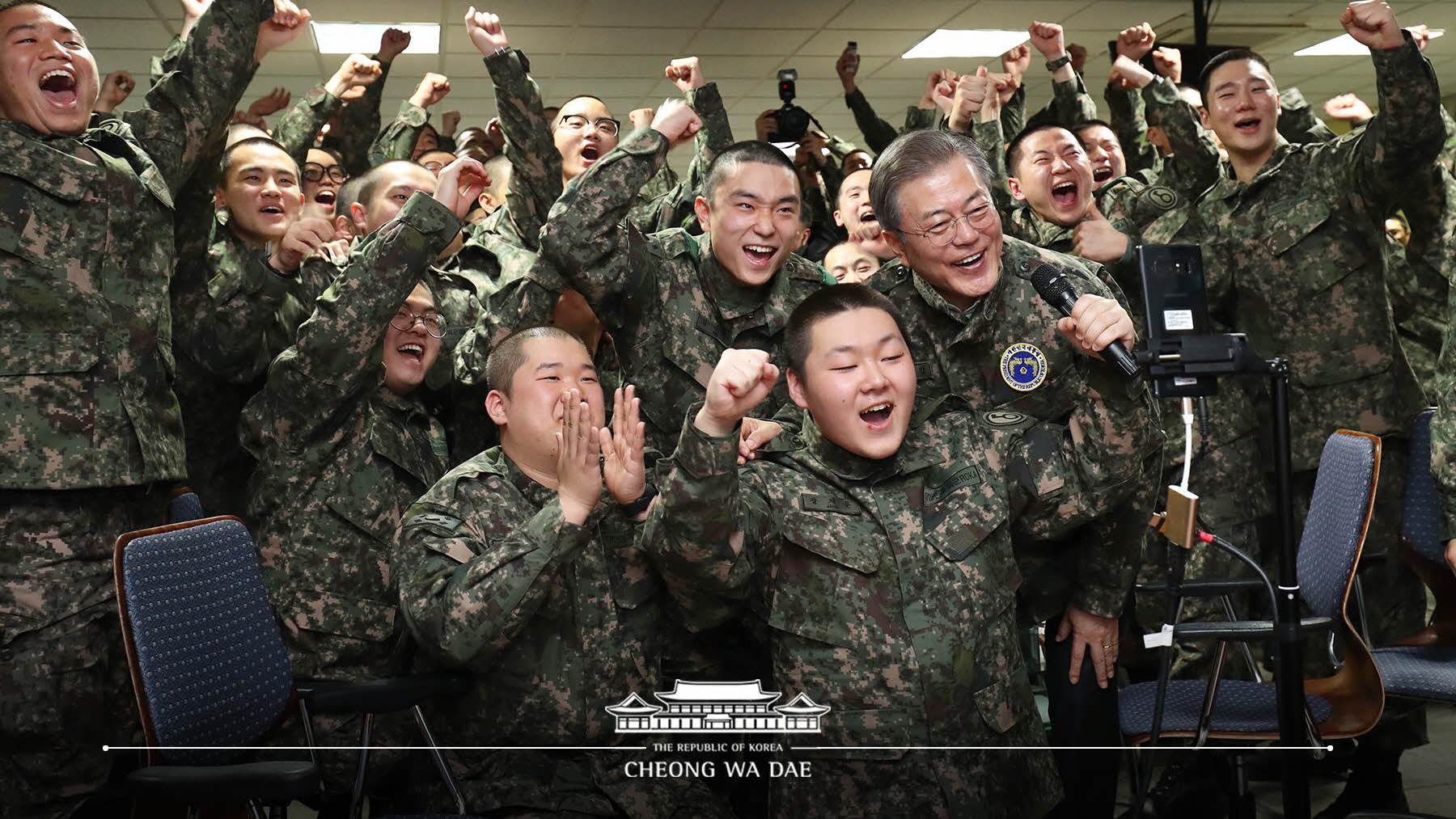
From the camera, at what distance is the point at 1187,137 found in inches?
163

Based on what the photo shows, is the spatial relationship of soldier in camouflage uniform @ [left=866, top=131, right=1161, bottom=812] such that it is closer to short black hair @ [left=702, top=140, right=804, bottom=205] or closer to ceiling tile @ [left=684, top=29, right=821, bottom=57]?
short black hair @ [left=702, top=140, right=804, bottom=205]

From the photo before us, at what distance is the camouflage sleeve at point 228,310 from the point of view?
2.97 metres

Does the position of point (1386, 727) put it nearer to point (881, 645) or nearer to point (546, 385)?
point (881, 645)

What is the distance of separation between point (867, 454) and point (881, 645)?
1.08ft

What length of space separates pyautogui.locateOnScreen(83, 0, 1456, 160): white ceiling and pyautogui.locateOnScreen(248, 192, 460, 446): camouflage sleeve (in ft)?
17.3

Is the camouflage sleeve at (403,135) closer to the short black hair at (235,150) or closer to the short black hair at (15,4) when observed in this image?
the short black hair at (235,150)

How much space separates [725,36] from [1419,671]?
6736 millimetres

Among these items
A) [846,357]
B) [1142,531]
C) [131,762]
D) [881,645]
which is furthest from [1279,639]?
[131,762]

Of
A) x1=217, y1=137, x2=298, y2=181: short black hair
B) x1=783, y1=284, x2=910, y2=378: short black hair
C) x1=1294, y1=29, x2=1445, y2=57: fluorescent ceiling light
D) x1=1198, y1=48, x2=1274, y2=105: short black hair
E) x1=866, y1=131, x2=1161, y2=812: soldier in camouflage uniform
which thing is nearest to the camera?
x1=783, y1=284, x2=910, y2=378: short black hair

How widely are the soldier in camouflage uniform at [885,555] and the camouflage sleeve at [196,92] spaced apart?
4.95ft

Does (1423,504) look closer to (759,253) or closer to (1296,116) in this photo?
(759,253)

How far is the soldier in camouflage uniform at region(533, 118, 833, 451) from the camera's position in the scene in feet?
9.57

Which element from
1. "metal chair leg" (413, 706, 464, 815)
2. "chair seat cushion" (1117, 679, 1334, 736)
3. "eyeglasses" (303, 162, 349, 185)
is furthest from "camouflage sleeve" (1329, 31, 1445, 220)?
"eyeglasses" (303, 162, 349, 185)

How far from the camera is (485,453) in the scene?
240 centimetres
